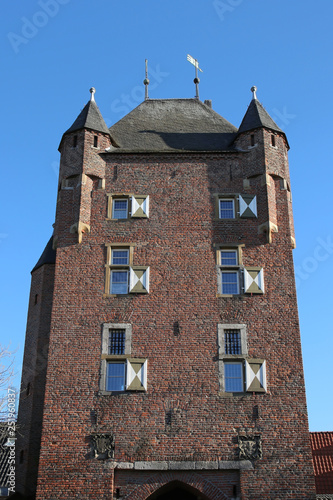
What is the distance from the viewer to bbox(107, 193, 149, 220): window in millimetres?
23469

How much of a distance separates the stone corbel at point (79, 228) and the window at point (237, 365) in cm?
563

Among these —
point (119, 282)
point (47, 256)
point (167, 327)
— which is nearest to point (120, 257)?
point (119, 282)

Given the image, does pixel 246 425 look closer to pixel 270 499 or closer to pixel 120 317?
pixel 270 499

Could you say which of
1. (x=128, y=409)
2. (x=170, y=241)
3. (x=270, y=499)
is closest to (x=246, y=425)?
(x=270, y=499)

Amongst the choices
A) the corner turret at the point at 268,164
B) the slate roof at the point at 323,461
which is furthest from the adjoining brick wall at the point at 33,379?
the slate roof at the point at 323,461

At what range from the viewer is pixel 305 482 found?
19.4 meters

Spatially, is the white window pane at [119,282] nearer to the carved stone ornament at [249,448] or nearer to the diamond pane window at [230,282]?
the diamond pane window at [230,282]

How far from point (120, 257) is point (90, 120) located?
18.7 ft

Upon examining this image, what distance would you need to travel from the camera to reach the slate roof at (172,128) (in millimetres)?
25406

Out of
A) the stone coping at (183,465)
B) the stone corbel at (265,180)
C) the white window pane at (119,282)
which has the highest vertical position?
the stone corbel at (265,180)

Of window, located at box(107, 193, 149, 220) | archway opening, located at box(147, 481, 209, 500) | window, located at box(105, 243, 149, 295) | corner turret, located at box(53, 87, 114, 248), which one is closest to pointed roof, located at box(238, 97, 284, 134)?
window, located at box(107, 193, 149, 220)

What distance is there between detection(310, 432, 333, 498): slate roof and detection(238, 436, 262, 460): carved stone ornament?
24.2 feet

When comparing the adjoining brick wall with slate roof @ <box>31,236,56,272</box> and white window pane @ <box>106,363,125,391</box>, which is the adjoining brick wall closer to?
slate roof @ <box>31,236,56,272</box>

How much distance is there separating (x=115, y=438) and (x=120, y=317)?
3.81m
